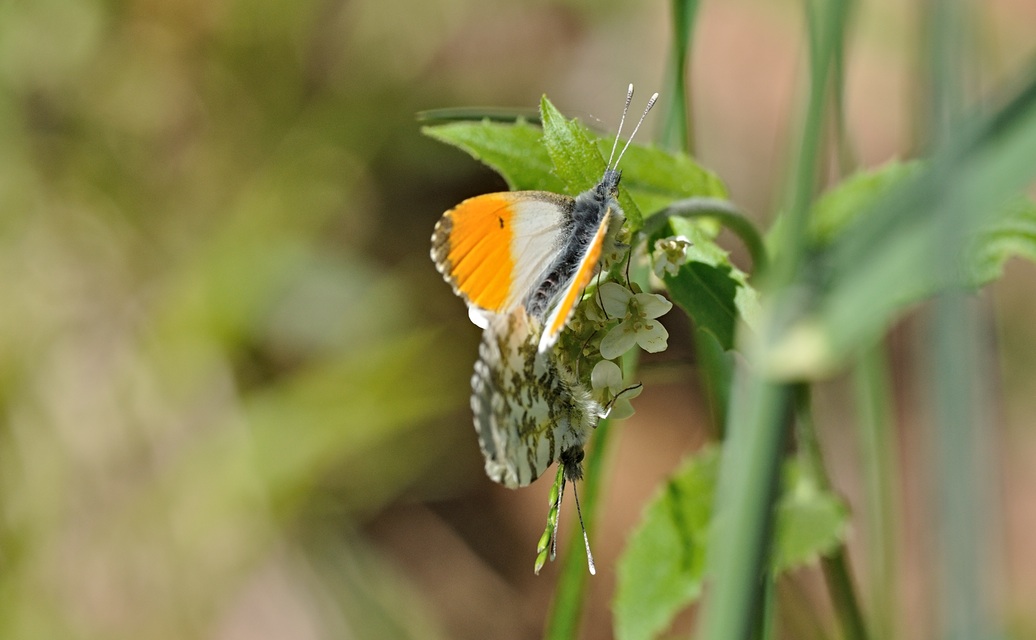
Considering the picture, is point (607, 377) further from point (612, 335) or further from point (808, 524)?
point (808, 524)

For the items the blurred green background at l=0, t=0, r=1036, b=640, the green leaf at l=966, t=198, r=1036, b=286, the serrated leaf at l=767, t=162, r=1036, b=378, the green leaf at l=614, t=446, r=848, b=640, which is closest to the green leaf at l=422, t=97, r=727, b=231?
the green leaf at l=966, t=198, r=1036, b=286

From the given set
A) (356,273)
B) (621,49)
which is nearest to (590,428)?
(356,273)

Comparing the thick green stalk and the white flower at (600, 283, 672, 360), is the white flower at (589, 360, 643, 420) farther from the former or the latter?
the thick green stalk

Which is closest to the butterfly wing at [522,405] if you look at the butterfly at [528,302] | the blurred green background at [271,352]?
the butterfly at [528,302]

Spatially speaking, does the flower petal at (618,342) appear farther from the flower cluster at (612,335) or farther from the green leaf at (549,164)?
the green leaf at (549,164)

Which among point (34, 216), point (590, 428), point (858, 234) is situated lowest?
point (590, 428)

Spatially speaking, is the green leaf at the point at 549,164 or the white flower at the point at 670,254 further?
the green leaf at the point at 549,164

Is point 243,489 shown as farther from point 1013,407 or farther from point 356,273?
point 1013,407
